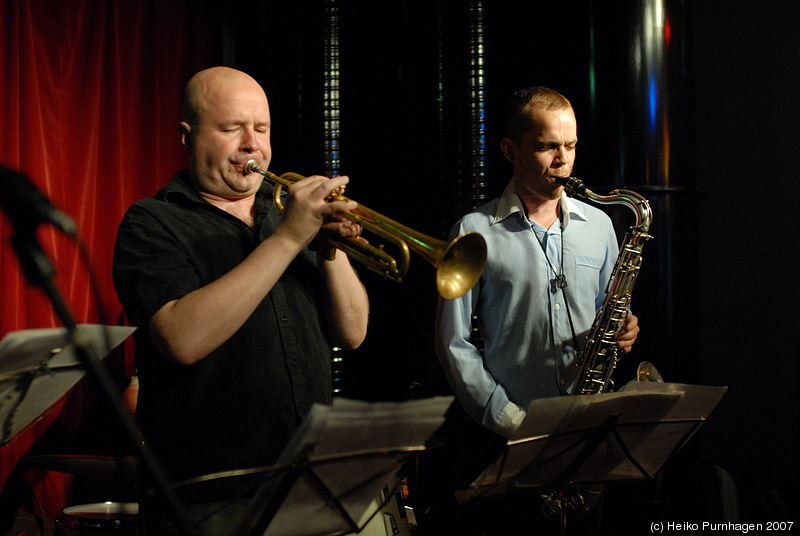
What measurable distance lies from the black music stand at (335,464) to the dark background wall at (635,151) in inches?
80.1

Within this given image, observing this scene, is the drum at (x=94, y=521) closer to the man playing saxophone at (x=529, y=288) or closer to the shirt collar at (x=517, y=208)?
the man playing saxophone at (x=529, y=288)

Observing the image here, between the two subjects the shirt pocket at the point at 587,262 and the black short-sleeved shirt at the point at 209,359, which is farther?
the shirt pocket at the point at 587,262

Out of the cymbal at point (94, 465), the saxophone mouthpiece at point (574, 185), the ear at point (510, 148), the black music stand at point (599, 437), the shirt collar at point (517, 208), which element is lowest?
the cymbal at point (94, 465)

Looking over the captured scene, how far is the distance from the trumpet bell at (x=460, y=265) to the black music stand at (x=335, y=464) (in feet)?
1.65

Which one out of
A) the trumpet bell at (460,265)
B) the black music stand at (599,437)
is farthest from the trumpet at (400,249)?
the black music stand at (599,437)

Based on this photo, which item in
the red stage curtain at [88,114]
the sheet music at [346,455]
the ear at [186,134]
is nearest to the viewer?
the sheet music at [346,455]

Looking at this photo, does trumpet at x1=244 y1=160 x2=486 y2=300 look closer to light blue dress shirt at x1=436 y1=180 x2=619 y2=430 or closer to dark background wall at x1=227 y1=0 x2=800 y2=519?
light blue dress shirt at x1=436 y1=180 x2=619 y2=430

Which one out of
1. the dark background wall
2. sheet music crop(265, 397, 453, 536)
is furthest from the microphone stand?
the dark background wall

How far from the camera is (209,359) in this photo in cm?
175

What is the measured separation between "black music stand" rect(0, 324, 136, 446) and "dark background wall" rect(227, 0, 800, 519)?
197 centimetres

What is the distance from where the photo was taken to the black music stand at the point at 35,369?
1.59 m

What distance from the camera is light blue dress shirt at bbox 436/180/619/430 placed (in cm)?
252

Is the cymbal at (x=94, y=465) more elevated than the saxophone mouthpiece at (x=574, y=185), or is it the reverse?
the saxophone mouthpiece at (x=574, y=185)

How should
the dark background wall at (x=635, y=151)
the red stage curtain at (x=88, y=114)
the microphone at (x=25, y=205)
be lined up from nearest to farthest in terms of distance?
1. the microphone at (x=25, y=205)
2. the red stage curtain at (x=88, y=114)
3. the dark background wall at (x=635, y=151)
